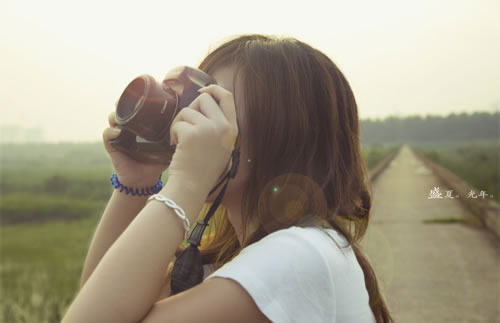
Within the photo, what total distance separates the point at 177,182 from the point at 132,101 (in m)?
0.33

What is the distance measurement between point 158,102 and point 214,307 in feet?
1.67

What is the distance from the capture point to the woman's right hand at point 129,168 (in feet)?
4.80

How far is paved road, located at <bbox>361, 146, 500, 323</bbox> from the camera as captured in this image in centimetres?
372

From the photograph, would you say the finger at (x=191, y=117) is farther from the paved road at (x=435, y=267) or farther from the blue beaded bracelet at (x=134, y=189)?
the paved road at (x=435, y=267)

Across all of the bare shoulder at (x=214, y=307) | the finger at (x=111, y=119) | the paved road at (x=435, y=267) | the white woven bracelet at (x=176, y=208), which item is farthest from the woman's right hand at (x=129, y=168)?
the paved road at (x=435, y=267)

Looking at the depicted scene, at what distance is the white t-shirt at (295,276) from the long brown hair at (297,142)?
0.20 metres

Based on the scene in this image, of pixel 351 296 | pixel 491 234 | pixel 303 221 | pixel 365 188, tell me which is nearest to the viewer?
pixel 351 296

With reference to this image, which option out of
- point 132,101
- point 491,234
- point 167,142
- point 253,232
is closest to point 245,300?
point 253,232

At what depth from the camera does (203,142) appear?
102cm

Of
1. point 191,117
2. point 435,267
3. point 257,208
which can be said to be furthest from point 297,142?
point 435,267

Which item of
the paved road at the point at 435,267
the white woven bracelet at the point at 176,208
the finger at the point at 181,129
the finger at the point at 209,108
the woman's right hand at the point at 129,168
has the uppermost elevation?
the finger at the point at 209,108

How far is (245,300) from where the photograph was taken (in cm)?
94

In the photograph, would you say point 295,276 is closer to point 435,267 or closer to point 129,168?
point 129,168

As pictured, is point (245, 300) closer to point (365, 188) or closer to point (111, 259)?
point (111, 259)
